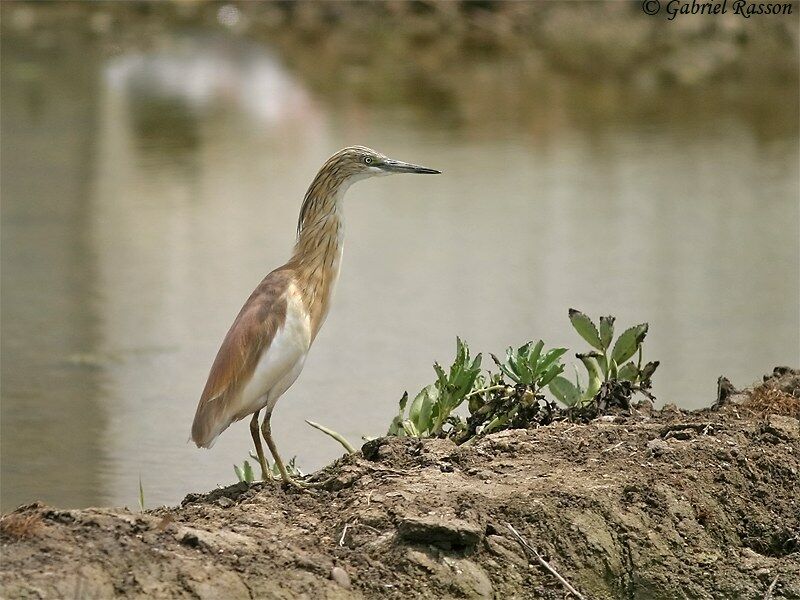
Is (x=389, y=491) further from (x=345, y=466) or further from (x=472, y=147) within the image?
(x=472, y=147)

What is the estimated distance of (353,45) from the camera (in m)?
17.5

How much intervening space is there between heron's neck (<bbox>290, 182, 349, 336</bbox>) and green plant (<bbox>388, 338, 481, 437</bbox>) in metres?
0.47

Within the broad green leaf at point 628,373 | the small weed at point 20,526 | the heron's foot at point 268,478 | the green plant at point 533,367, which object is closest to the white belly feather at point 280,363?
the heron's foot at point 268,478

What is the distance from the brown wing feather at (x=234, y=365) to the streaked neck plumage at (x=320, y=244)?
0.63 ft

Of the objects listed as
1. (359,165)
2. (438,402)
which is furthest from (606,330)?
(359,165)

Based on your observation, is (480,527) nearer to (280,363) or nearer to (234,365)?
(280,363)

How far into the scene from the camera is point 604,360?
5.31 m

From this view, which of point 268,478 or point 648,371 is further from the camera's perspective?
point 648,371

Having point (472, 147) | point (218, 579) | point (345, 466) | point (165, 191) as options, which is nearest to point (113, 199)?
point (165, 191)

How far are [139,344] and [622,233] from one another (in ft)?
11.9

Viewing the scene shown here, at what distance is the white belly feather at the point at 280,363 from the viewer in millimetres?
4664

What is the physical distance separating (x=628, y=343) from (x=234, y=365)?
147 centimetres

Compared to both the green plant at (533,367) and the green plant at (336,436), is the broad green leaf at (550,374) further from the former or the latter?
the green plant at (336,436)

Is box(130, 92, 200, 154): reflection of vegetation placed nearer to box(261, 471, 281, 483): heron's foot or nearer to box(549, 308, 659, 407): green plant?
box(549, 308, 659, 407): green plant
